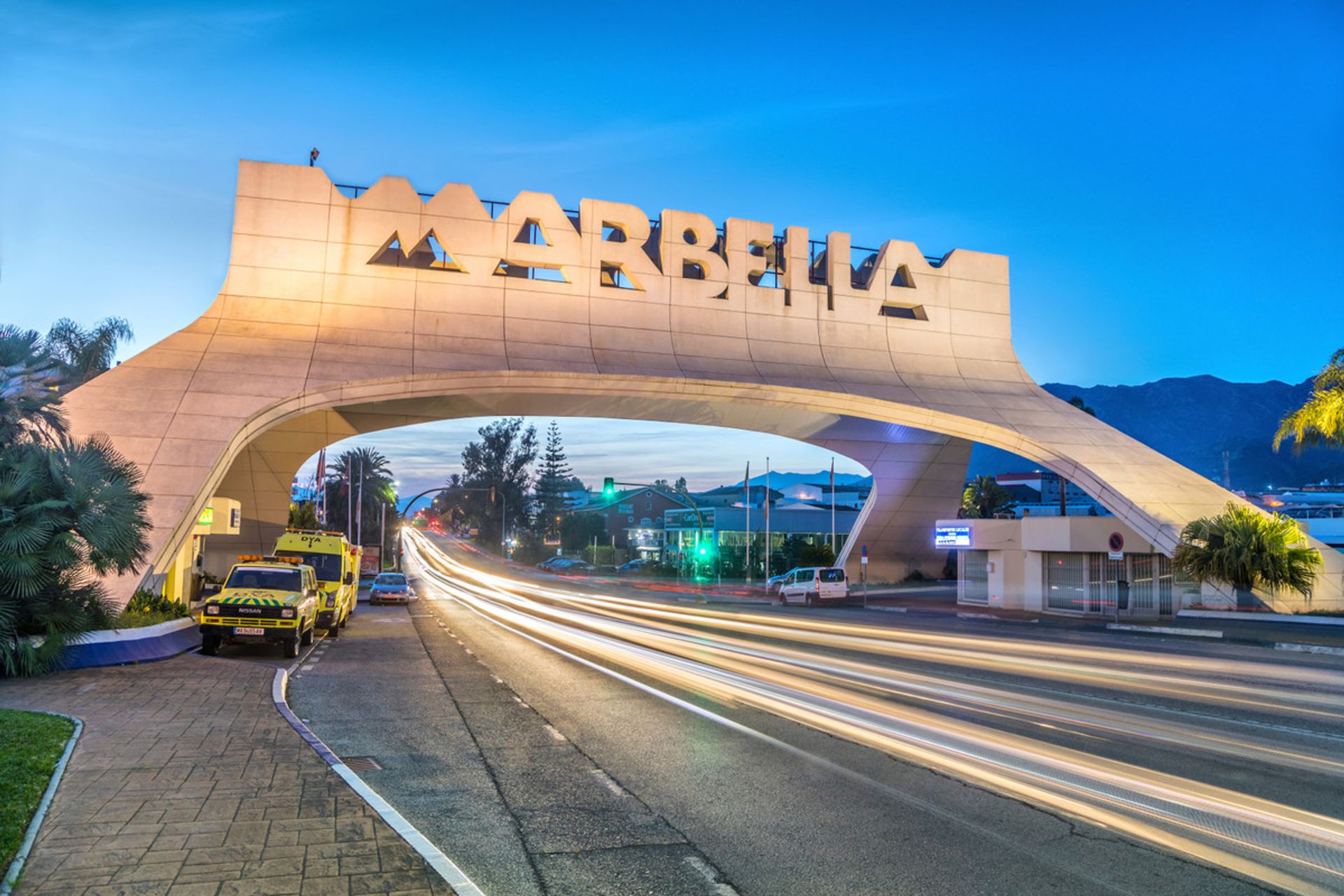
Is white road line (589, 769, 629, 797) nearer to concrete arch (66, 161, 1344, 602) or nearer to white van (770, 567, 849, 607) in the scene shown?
concrete arch (66, 161, 1344, 602)

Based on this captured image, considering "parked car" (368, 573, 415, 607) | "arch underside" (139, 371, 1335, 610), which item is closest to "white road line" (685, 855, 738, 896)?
"arch underside" (139, 371, 1335, 610)

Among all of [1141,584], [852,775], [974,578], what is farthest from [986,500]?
[852,775]

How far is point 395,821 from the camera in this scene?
22.7ft

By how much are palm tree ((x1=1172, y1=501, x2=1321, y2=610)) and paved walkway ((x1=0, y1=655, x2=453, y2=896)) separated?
29719mm

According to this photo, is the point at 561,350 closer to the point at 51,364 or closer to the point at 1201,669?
the point at 51,364

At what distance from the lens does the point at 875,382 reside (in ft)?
135

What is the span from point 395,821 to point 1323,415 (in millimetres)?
33708

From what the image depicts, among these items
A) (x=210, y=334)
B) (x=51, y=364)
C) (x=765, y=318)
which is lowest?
(x=51, y=364)

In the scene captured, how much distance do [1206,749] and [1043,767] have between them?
2.49 metres

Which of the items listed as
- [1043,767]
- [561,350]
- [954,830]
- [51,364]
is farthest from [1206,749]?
[561,350]

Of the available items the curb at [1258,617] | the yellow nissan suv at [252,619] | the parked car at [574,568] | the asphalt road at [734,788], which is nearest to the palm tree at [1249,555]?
the curb at [1258,617]

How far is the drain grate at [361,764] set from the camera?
920 centimetres

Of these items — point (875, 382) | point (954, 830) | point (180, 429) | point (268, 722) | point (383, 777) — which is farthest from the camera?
point (875, 382)

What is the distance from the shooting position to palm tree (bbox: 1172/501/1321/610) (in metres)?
30.4
